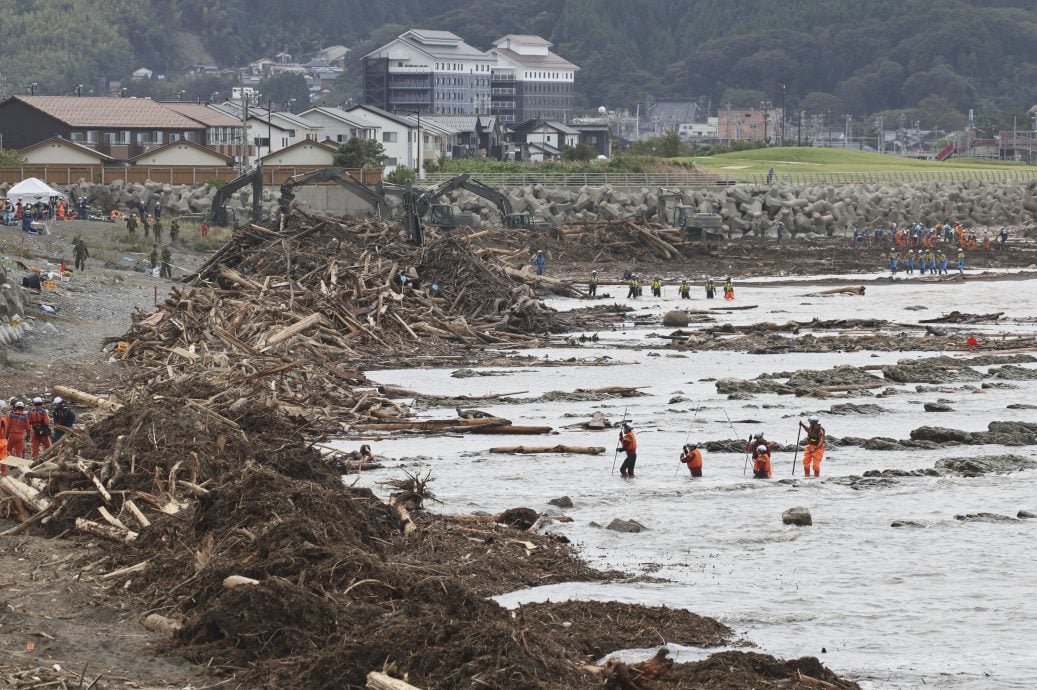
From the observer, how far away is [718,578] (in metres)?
18.0

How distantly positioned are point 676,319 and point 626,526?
23.4 meters

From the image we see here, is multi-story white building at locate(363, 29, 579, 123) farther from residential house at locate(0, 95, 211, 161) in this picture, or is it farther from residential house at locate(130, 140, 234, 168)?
residential house at locate(130, 140, 234, 168)

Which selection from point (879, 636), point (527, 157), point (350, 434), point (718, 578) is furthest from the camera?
point (527, 157)

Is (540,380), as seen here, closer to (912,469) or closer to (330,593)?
(912,469)

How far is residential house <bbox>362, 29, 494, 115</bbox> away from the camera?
504 feet

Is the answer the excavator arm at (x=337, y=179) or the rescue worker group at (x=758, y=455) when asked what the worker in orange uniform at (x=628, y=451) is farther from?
the excavator arm at (x=337, y=179)

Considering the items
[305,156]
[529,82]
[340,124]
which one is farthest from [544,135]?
[305,156]

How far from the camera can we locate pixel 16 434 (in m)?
21.4

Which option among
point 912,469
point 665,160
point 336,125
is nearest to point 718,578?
point 912,469

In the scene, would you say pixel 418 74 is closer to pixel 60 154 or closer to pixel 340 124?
pixel 340 124

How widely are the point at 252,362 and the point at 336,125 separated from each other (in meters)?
72.3

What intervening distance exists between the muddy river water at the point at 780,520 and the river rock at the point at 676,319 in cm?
833

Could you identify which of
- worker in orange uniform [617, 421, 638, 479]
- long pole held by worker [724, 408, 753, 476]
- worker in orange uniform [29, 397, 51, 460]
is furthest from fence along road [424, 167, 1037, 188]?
worker in orange uniform [29, 397, 51, 460]

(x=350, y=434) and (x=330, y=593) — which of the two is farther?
(x=350, y=434)
